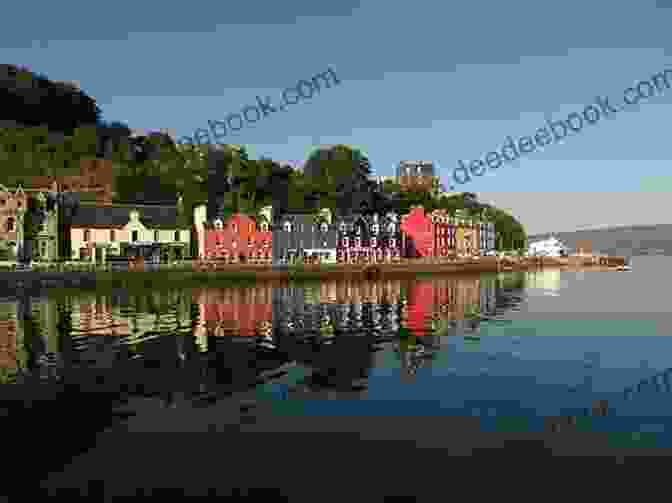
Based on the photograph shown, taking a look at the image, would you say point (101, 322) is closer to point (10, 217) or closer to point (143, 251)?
point (143, 251)

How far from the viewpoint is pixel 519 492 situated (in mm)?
11969

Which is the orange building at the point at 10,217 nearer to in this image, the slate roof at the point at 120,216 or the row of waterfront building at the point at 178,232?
the row of waterfront building at the point at 178,232

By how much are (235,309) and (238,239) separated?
56538mm

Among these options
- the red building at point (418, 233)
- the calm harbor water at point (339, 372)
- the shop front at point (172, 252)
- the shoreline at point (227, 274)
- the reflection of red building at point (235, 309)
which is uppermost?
the red building at point (418, 233)

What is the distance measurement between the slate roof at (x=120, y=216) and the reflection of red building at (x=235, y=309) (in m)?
31.3

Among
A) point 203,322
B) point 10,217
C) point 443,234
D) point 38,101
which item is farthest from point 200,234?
point 38,101

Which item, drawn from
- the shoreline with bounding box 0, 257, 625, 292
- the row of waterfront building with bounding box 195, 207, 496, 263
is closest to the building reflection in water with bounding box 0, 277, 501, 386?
the shoreline with bounding box 0, 257, 625, 292

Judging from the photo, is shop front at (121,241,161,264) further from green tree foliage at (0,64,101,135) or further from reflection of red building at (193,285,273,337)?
green tree foliage at (0,64,101,135)

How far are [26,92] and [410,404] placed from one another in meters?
166

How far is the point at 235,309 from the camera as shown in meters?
47.3

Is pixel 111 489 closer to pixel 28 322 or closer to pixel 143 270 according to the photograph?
pixel 28 322

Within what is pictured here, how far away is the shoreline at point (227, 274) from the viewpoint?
6850cm

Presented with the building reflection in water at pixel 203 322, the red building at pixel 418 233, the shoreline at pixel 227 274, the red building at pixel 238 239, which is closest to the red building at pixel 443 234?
the red building at pixel 418 233

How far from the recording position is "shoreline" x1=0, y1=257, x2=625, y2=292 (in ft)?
225
